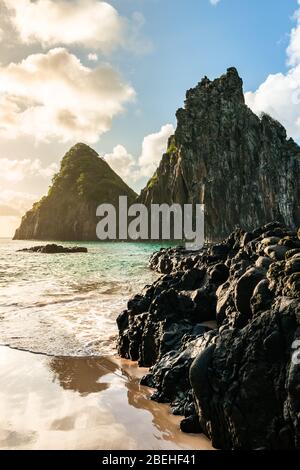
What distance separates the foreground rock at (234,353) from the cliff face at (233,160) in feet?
296

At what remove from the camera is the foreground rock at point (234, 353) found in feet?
17.1

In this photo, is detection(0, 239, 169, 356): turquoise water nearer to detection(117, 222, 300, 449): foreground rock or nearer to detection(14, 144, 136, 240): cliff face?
detection(117, 222, 300, 449): foreground rock

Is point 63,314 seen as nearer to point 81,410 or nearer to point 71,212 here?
point 81,410

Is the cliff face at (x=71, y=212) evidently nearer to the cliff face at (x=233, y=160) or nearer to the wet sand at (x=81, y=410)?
the cliff face at (x=233, y=160)

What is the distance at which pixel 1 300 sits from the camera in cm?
1875

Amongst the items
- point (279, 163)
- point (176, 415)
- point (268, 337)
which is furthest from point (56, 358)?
point (279, 163)

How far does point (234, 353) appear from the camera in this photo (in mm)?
5832

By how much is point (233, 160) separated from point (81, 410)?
101 meters

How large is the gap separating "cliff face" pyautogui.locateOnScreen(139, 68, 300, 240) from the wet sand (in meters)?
92.7

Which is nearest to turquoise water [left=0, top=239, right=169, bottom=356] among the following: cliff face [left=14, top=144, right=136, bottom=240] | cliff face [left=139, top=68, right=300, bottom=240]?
cliff face [left=139, top=68, right=300, bottom=240]

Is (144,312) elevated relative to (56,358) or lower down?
elevated

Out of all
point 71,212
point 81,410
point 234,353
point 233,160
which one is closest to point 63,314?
point 81,410

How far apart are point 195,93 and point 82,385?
356 feet
